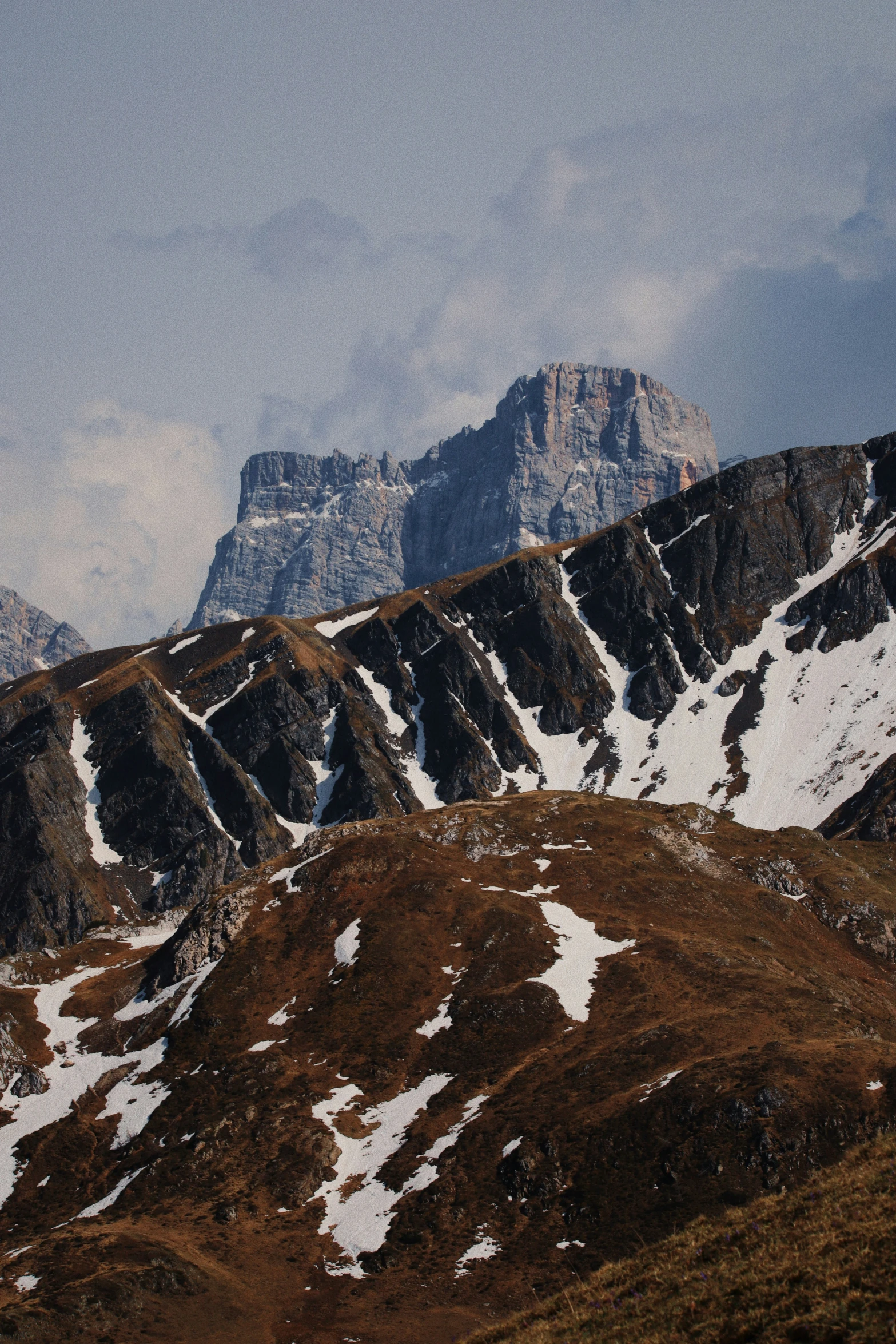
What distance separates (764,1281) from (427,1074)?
270ft

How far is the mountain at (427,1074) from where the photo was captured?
73.1 metres

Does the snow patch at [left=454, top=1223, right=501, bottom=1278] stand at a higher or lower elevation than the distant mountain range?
lower

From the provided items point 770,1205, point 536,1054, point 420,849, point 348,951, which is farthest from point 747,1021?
point 770,1205

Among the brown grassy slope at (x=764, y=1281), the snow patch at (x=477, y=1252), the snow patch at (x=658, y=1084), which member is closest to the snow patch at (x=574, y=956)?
the snow patch at (x=658, y=1084)

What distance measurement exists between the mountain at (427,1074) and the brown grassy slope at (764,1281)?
1.24m

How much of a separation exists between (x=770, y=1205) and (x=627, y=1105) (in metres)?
58.4

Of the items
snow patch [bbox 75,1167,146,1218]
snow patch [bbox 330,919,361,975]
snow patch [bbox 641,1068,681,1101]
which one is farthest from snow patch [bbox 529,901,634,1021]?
snow patch [bbox 75,1167,146,1218]

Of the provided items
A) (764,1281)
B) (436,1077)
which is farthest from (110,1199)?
(764,1281)

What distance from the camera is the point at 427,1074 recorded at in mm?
101562

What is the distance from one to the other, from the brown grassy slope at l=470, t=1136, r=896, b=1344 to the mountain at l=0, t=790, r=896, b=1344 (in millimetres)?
1237

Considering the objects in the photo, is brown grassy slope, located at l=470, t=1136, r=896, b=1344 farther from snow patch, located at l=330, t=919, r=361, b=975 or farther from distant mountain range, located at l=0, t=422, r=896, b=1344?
snow patch, located at l=330, t=919, r=361, b=975

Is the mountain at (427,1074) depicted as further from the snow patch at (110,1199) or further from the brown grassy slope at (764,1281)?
the brown grassy slope at (764,1281)

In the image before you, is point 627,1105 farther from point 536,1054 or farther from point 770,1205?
point 770,1205

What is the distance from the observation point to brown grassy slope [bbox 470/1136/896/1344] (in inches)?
850
